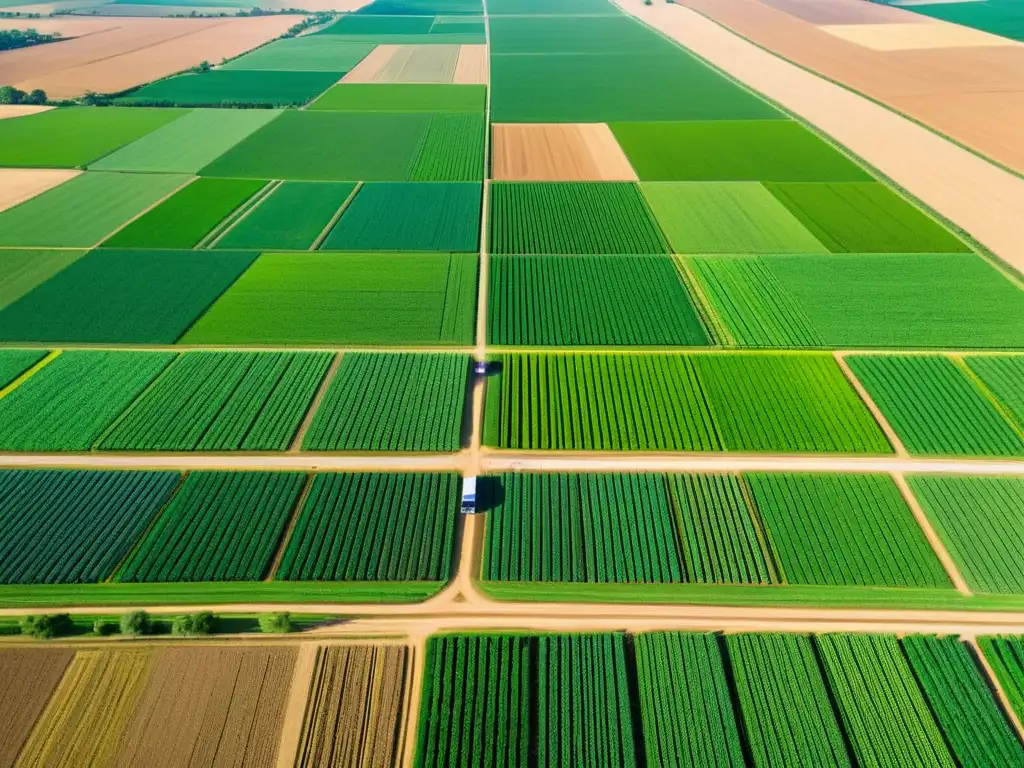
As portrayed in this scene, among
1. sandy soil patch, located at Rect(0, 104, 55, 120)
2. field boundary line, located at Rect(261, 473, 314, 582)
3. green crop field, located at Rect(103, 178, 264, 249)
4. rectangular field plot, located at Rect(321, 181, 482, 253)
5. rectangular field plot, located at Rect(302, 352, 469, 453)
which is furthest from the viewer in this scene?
sandy soil patch, located at Rect(0, 104, 55, 120)

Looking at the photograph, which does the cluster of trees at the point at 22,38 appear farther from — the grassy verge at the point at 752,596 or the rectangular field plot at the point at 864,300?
the grassy verge at the point at 752,596

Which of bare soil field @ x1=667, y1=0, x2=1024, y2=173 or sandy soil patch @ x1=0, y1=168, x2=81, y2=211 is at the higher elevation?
bare soil field @ x1=667, y1=0, x2=1024, y2=173

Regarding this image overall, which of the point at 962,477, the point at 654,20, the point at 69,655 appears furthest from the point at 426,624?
the point at 654,20

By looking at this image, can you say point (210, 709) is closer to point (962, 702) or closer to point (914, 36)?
point (962, 702)

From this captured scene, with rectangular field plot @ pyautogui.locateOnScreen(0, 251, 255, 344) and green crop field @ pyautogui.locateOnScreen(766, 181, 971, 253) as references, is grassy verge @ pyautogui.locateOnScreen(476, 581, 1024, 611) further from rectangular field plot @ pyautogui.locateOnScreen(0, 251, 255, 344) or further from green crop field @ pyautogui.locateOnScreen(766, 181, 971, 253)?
green crop field @ pyautogui.locateOnScreen(766, 181, 971, 253)

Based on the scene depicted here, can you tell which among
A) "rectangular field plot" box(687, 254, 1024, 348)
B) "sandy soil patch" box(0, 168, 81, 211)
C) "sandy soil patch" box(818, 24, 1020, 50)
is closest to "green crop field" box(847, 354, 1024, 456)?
"rectangular field plot" box(687, 254, 1024, 348)
